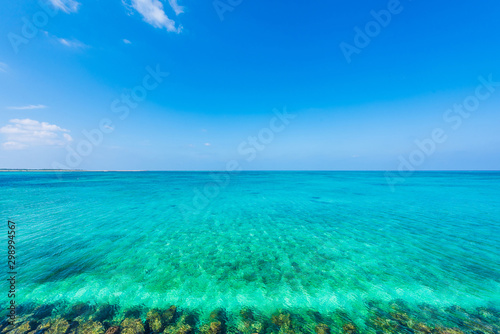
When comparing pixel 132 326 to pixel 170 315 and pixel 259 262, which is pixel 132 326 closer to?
pixel 170 315

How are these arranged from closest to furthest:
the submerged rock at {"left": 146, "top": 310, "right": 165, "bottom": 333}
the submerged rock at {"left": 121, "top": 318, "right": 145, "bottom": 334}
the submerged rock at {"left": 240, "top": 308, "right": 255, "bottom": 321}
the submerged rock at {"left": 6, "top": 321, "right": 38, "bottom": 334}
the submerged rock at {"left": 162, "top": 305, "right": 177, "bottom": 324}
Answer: the submerged rock at {"left": 6, "top": 321, "right": 38, "bottom": 334} → the submerged rock at {"left": 121, "top": 318, "right": 145, "bottom": 334} → the submerged rock at {"left": 146, "top": 310, "right": 165, "bottom": 333} → the submerged rock at {"left": 162, "top": 305, "right": 177, "bottom": 324} → the submerged rock at {"left": 240, "top": 308, "right": 255, "bottom": 321}

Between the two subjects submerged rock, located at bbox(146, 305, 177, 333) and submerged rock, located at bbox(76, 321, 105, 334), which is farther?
submerged rock, located at bbox(146, 305, 177, 333)

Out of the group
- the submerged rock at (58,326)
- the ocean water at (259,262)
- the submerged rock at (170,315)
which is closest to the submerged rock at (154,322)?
the submerged rock at (170,315)

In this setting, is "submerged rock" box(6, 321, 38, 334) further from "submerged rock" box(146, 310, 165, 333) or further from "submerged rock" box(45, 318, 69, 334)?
"submerged rock" box(146, 310, 165, 333)

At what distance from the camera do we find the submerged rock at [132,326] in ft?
16.3

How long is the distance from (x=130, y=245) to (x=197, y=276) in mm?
5694

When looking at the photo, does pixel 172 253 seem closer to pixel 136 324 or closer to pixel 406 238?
pixel 136 324

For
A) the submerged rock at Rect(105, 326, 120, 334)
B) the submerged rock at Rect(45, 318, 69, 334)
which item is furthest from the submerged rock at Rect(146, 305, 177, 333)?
the submerged rock at Rect(45, 318, 69, 334)

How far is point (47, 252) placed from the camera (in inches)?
375

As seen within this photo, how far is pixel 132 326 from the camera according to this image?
512 centimetres

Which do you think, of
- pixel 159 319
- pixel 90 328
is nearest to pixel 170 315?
pixel 159 319

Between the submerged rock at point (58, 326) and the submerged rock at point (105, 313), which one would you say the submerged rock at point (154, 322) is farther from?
the submerged rock at point (58, 326)

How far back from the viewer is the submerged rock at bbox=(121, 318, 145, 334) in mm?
4957

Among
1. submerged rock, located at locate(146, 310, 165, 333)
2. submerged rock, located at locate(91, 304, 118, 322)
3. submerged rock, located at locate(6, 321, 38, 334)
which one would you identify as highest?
submerged rock, located at locate(6, 321, 38, 334)
